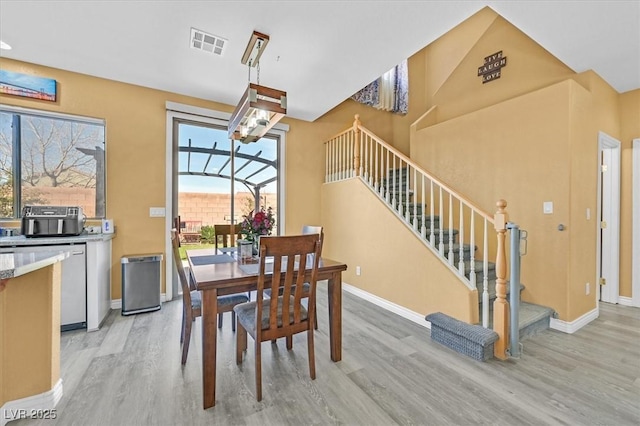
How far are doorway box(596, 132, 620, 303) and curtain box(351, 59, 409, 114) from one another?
301 cm

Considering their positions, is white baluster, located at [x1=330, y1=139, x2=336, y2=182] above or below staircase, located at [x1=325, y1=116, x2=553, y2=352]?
above

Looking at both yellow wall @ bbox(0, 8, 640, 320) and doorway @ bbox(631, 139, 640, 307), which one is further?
doorway @ bbox(631, 139, 640, 307)

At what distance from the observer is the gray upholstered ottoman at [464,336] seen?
7.18 ft

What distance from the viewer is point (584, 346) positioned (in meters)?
2.44

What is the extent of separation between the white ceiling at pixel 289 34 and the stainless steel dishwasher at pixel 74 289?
1995mm

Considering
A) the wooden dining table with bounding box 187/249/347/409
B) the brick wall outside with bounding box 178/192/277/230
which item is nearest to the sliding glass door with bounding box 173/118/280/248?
the brick wall outside with bounding box 178/192/277/230

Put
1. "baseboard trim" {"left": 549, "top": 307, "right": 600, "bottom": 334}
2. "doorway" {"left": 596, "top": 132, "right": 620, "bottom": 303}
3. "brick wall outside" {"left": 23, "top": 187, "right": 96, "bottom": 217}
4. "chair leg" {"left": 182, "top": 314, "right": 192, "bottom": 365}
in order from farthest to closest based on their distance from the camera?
"doorway" {"left": 596, "top": 132, "right": 620, "bottom": 303} < "brick wall outside" {"left": 23, "top": 187, "right": 96, "bottom": 217} < "baseboard trim" {"left": 549, "top": 307, "right": 600, "bottom": 334} < "chair leg" {"left": 182, "top": 314, "right": 192, "bottom": 365}

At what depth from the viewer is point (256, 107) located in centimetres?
197

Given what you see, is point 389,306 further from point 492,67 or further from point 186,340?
point 492,67

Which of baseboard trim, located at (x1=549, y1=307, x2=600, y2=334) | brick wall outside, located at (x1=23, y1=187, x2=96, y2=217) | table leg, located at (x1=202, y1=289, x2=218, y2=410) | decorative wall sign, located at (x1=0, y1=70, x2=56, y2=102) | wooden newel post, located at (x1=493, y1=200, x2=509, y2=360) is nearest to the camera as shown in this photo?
table leg, located at (x1=202, y1=289, x2=218, y2=410)

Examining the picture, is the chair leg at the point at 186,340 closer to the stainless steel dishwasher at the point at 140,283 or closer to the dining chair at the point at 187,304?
the dining chair at the point at 187,304

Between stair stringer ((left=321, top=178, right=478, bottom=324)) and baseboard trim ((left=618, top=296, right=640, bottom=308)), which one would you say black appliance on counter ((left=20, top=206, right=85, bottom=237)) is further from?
baseboard trim ((left=618, top=296, right=640, bottom=308))

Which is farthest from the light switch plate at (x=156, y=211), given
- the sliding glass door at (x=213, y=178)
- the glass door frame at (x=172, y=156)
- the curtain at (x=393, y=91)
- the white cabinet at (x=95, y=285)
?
the curtain at (x=393, y=91)

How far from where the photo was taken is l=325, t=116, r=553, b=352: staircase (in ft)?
8.52
